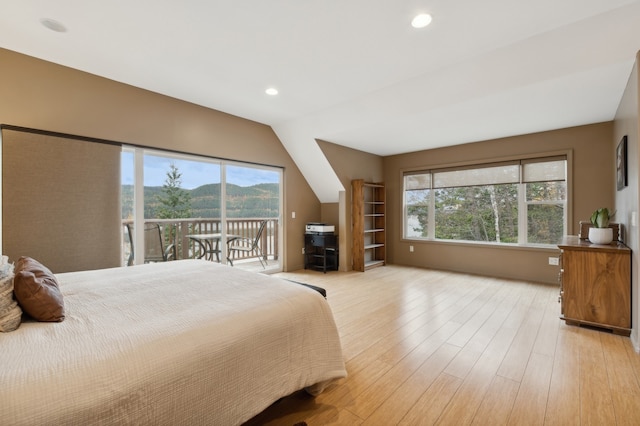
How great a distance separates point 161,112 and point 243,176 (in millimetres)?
1515

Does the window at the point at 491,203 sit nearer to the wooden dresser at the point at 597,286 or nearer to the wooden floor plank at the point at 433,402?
the wooden dresser at the point at 597,286

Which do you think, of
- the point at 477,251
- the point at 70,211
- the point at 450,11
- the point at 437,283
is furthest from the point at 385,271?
the point at 70,211

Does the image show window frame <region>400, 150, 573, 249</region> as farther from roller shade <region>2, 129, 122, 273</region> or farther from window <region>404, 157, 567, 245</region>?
roller shade <region>2, 129, 122, 273</region>

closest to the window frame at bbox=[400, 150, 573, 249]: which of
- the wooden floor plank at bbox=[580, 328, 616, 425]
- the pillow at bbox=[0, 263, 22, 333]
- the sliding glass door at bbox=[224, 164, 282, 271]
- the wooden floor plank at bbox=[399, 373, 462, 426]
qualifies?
the wooden floor plank at bbox=[580, 328, 616, 425]

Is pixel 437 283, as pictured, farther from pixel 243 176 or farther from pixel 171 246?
pixel 171 246

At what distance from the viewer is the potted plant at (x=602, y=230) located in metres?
2.88

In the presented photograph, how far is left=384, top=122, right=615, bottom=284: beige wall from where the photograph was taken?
402 centimetres

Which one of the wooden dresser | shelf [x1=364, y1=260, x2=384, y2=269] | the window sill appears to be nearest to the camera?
the wooden dresser

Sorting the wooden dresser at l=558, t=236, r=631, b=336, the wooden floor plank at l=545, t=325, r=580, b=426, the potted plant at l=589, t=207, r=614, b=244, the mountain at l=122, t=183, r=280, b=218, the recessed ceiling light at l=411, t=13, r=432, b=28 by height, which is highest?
the recessed ceiling light at l=411, t=13, r=432, b=28

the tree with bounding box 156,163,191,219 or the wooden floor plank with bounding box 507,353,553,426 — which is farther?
the tree with bounding box 156,163,191,219

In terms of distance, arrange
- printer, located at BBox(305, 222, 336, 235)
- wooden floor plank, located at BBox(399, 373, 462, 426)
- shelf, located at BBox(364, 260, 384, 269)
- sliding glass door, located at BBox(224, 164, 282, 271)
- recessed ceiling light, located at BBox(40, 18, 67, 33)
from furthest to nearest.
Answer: shelf, located at BBox(364, 260, 384, 269) < printer, located at BBox(305, 222, 336, 235) < sliding glass door, located at BBox(224, 164, 282, 271) < recessed ceiling light, located at BBox(40, 18, 67, 33) < wooden floor plank, located at BBox(399, 373, 462, 426)

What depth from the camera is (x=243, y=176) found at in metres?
4.80

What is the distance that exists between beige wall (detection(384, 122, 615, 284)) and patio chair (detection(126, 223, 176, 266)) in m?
4.36

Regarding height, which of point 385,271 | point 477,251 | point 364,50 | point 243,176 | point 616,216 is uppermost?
point 364,50
